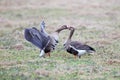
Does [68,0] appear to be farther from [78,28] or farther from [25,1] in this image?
[78,28]

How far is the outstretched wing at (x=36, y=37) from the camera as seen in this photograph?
11682 mm

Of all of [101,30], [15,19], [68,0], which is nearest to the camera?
[101,30]

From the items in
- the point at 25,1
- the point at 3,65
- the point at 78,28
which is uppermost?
the point at 3,65

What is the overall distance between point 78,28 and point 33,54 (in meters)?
5.15

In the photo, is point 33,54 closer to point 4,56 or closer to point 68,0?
point 4,56

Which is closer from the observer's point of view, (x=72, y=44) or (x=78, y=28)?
(x=72, y=44)

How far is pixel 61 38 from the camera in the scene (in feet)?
51.4

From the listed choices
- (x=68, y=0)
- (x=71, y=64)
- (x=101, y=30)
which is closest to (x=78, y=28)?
(x=101, y=30)

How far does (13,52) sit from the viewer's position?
42.5 ft

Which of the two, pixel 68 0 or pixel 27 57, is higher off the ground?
pixel 27 57

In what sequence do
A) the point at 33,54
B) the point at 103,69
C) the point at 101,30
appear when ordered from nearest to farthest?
1. the point at 103,69
2. the point at 33,54
3. the point at 101,30

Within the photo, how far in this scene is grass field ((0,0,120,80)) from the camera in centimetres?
1038

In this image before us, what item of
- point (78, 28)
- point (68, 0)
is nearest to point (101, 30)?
point (78, 28)

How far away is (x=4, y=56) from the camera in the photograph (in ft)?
40.7
